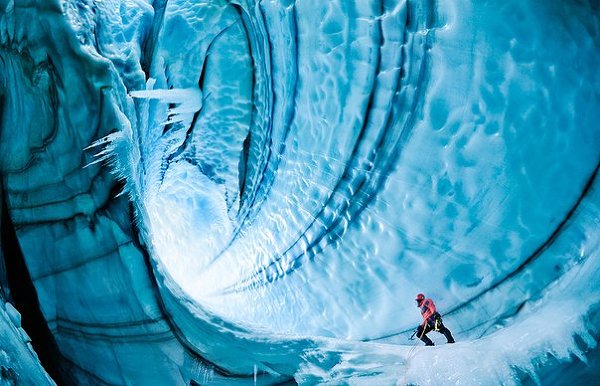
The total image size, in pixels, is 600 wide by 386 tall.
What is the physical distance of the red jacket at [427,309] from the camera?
1.22 m

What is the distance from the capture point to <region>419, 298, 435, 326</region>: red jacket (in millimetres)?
1221

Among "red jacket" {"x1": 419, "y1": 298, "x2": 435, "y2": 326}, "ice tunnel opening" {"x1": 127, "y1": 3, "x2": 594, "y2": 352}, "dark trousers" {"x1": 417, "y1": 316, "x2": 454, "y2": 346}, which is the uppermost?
"ice tunnel opening" {"x1": 127, "y1": 3, "x2": 594, "y2": 352}

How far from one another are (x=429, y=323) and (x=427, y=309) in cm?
4

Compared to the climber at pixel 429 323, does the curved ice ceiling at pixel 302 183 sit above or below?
above

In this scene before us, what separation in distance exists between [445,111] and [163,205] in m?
0.84

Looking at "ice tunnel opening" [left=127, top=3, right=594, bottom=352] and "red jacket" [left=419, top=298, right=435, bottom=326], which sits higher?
"ice tunnel opening" [left=127, top=3, right=594, bottom=352]

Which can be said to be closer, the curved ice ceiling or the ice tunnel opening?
the curved ice ceiling

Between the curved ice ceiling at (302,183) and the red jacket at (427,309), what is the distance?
0.05 meters

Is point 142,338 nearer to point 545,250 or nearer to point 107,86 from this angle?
point 107,86

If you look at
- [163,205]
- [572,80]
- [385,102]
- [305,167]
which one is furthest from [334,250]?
[572,80]

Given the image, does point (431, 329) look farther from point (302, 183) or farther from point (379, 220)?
point (302, 183)

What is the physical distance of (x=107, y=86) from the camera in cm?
92

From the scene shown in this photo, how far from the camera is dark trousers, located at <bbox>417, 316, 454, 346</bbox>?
46.9 inches

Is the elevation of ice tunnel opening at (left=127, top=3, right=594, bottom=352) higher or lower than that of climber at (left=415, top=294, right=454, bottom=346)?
higher
